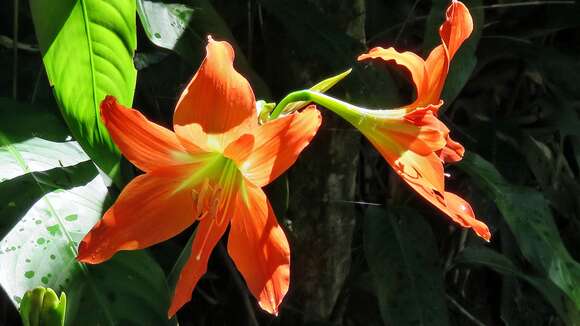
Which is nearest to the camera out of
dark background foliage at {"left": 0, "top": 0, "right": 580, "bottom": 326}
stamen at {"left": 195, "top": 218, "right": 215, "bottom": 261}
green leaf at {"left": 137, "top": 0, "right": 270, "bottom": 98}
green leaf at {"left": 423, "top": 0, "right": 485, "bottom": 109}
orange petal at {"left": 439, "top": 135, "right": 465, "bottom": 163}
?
stamen at {"left": 195, "top": 218, "right": 215, "bottom": 261}

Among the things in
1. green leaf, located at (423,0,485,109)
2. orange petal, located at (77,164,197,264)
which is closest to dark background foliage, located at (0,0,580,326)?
green leaf, located at (423,0,485,109)

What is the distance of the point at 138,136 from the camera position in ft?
2.34

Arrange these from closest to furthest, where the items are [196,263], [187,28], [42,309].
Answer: [42,309] → [196,263] → [187,28]

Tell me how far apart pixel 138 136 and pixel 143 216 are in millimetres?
87

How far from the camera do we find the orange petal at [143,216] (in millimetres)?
720

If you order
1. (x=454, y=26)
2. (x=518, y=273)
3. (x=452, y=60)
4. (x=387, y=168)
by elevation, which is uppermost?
(x=454, y=26)

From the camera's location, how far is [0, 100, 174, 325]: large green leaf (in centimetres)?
84

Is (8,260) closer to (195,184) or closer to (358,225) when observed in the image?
(195,184)

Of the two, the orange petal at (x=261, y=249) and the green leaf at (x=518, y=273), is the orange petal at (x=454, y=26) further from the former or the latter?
the green leaf at (x=518, y=273)

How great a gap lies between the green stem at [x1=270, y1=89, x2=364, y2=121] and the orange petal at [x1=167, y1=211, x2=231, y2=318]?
12 centimetres

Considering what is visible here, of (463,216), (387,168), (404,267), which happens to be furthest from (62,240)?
(387,168)

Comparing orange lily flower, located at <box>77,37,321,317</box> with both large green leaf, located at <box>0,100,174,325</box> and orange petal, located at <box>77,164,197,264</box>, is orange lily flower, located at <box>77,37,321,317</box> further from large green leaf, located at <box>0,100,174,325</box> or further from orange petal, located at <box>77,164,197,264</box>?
large green leaf, located at <box>0,100,174,325</box>

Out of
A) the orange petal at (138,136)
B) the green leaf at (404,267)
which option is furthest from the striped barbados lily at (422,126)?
the green leaf at (404,267)

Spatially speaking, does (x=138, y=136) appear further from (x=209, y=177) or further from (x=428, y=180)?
(x=428, y=180)
